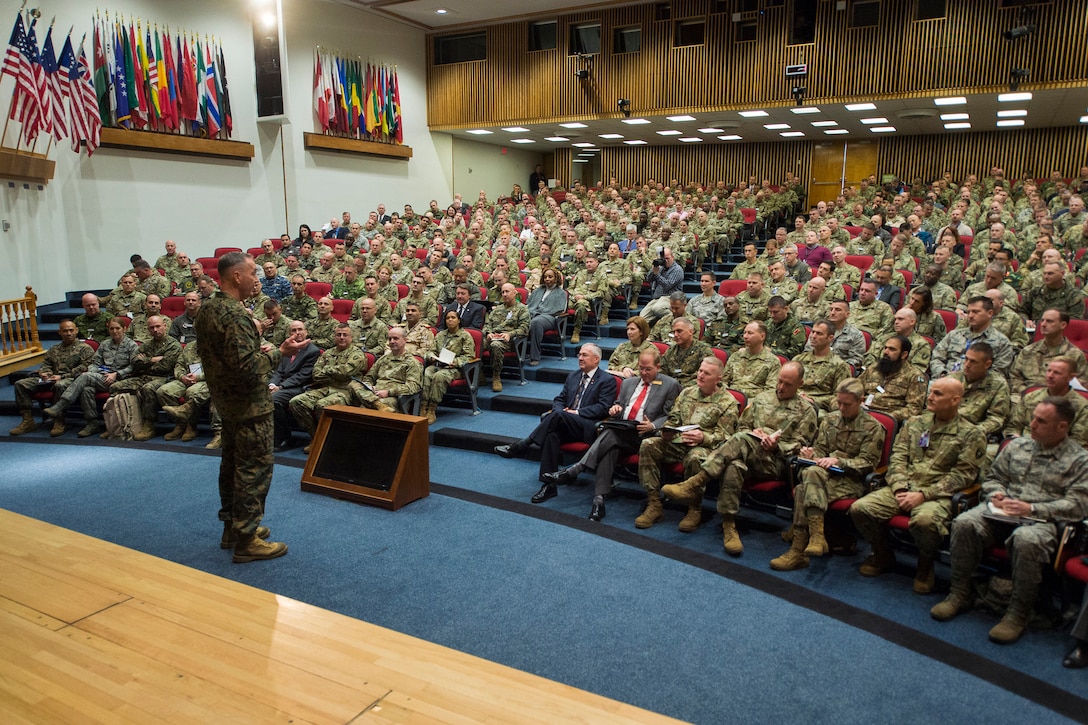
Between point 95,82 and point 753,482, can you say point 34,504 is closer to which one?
point 753,482

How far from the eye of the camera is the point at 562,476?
13.9 feet

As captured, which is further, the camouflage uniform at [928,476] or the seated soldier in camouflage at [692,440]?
the seated soldier in camouflage at [692,440]

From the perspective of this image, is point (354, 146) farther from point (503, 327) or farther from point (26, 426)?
point (26, 426)

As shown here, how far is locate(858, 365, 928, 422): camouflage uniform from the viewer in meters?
4.07

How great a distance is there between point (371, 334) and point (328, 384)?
0.83 metres

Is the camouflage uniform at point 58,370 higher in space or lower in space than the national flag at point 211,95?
lower

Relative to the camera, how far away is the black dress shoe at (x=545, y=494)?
4.27 meters

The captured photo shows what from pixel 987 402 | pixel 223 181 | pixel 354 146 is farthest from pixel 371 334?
pixel 354 146

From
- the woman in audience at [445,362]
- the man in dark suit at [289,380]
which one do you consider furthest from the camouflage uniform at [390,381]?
the man in dark suit at [289,380]

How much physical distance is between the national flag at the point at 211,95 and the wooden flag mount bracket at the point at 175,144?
20cm

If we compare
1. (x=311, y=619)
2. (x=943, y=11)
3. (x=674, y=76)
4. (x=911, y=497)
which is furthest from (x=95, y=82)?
(x=943, y=11)

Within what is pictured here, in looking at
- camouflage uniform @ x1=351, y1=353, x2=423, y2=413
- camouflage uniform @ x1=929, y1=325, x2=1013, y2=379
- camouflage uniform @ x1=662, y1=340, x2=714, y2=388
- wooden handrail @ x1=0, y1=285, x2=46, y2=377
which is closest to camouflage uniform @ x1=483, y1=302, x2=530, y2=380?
camouflage uniform @ x1=351, y1=353, x2=423, y2=413

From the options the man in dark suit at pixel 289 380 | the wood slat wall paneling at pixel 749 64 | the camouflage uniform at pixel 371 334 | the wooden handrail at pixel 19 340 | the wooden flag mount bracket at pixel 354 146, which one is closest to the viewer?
the man in dark suit at pixel 289 380

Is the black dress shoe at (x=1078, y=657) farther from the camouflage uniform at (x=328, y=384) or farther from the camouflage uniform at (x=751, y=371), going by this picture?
the camouflage uniform at (x=328, y=384)
